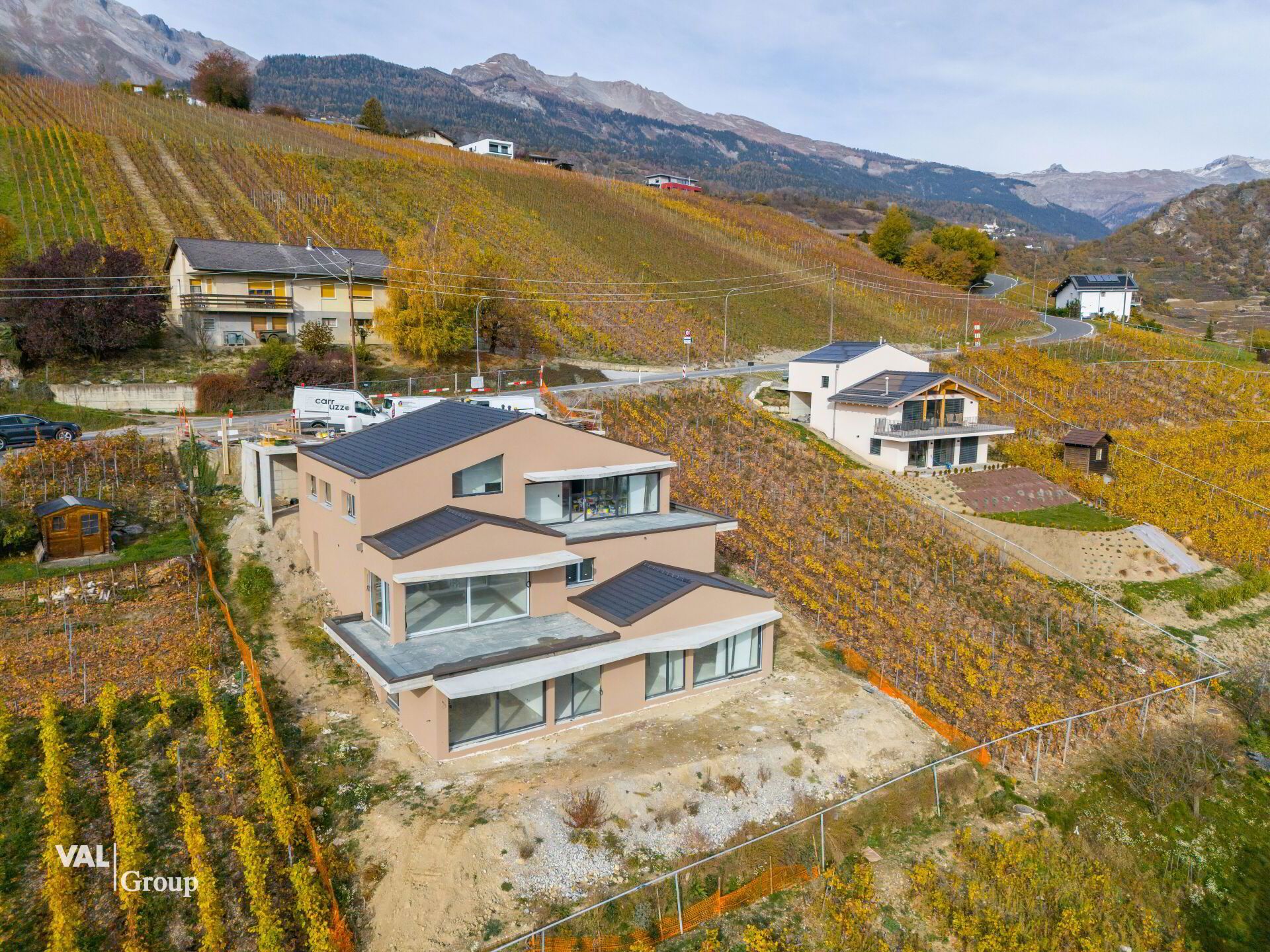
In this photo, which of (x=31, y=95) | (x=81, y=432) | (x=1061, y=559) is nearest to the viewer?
(x=81, y=432)

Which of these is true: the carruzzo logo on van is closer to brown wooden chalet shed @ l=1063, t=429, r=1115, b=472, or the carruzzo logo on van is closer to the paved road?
brown wooden chalet shed @ l=1063, t=429, r=1115, b=472

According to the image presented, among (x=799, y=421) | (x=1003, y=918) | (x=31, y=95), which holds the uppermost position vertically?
(x=31, y=95)

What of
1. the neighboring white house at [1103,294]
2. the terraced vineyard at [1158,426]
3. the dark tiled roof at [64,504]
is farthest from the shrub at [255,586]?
the neighboring white house at [1103,294]

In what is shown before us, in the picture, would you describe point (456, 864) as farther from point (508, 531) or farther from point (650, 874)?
point (508, 531)

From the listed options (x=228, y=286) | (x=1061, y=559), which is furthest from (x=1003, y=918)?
(x=228, y=286)

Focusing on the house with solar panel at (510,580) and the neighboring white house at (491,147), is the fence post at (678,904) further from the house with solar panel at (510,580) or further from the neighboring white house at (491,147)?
the neighboring white house at (491,147)

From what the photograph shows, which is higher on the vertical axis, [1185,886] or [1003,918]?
[1003,918]

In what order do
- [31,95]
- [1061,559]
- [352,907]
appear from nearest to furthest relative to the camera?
1. [352,907]
2. [1061,559]
3. [31,95]

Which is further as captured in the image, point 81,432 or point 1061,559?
point 1061,559
